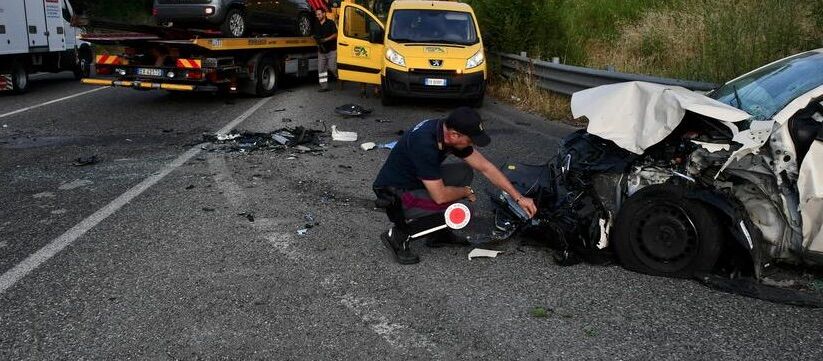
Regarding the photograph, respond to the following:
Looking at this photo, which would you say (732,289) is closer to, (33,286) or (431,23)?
(33,286)

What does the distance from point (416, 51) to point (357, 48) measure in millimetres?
1742

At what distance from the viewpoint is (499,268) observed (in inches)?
180

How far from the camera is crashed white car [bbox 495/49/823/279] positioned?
407 centimetres

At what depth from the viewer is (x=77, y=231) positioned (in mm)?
5242

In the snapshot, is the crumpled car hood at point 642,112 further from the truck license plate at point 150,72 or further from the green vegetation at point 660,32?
the truck license plate at point 150,72

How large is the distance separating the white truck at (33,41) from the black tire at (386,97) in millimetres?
7870

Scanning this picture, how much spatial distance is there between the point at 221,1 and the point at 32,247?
9.26m

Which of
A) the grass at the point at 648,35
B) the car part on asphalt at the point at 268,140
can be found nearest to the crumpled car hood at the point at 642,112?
the car part on asphalt at the point at 268,140

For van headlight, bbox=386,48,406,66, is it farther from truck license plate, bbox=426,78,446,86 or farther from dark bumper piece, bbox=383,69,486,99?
truck license plate, bbox=426,78,446,86

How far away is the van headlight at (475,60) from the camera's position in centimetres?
1200

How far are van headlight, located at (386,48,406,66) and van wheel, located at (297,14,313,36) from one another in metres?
5.18

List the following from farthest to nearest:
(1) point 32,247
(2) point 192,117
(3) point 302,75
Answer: (3) point 302,75 < (2) point 192,117 < (1) point 32,247

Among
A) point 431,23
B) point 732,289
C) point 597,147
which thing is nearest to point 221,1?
point 431,23

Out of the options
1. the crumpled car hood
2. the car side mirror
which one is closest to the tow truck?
the car side mirror
